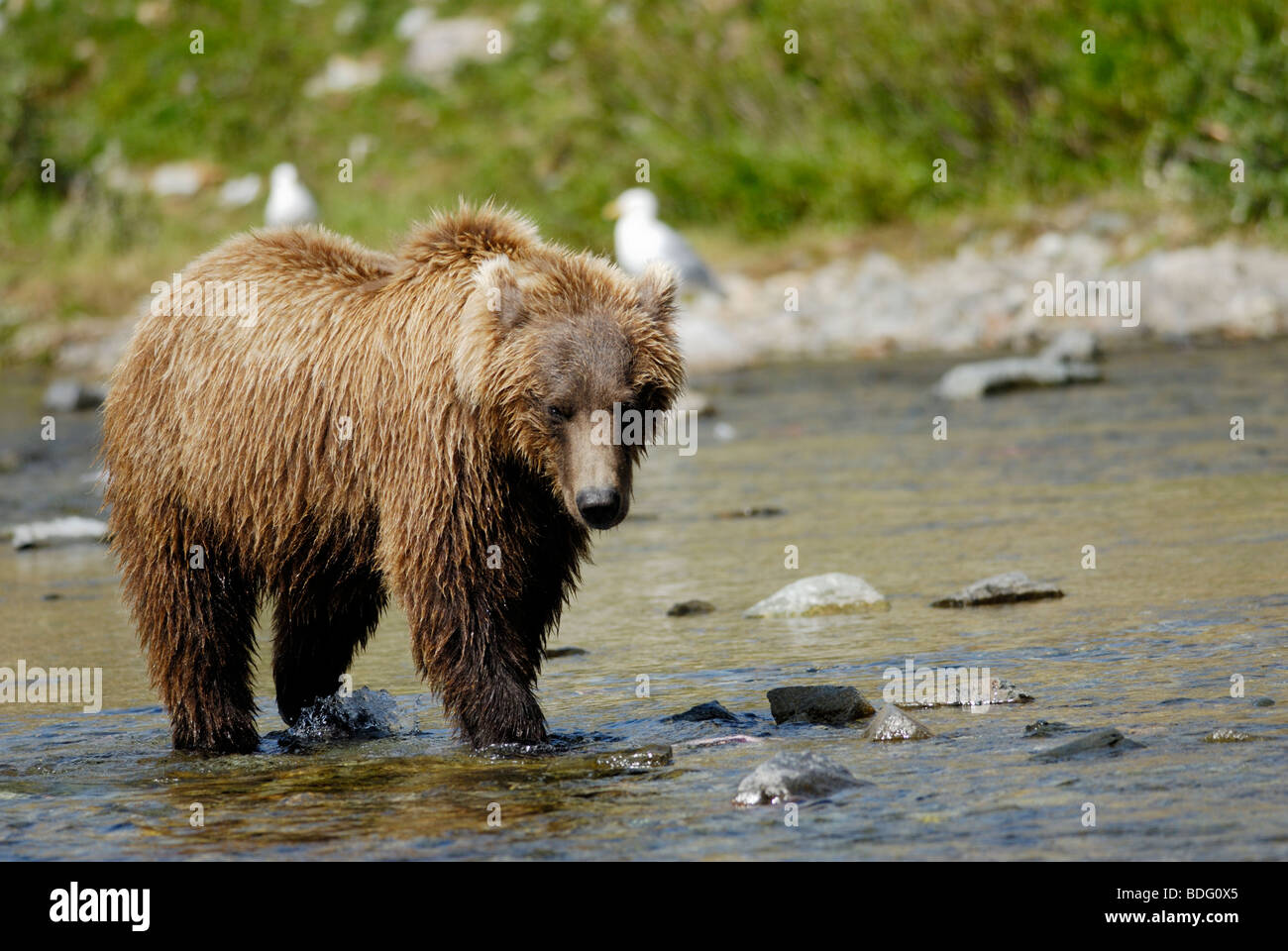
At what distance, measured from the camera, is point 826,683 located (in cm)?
618

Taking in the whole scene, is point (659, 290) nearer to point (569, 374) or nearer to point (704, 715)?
Answer: point (569, 374)

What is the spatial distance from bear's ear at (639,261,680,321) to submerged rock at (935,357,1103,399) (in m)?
8.33

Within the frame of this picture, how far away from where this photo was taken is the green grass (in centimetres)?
1839

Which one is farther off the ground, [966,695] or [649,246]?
[649,246]

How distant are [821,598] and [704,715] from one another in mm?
1732

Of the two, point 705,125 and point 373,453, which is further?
point 705,125

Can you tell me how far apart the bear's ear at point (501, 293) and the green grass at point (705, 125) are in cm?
942

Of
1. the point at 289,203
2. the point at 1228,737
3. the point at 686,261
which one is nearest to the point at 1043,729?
the point at 1228,737

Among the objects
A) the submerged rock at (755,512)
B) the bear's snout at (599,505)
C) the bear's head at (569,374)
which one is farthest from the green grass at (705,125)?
the bear's snout at (599,505)

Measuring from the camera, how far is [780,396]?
610 inches

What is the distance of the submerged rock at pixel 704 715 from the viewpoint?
18.8ft

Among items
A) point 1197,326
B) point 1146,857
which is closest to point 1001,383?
→ point 1197,326

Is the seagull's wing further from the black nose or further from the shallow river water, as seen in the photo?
the black nose
